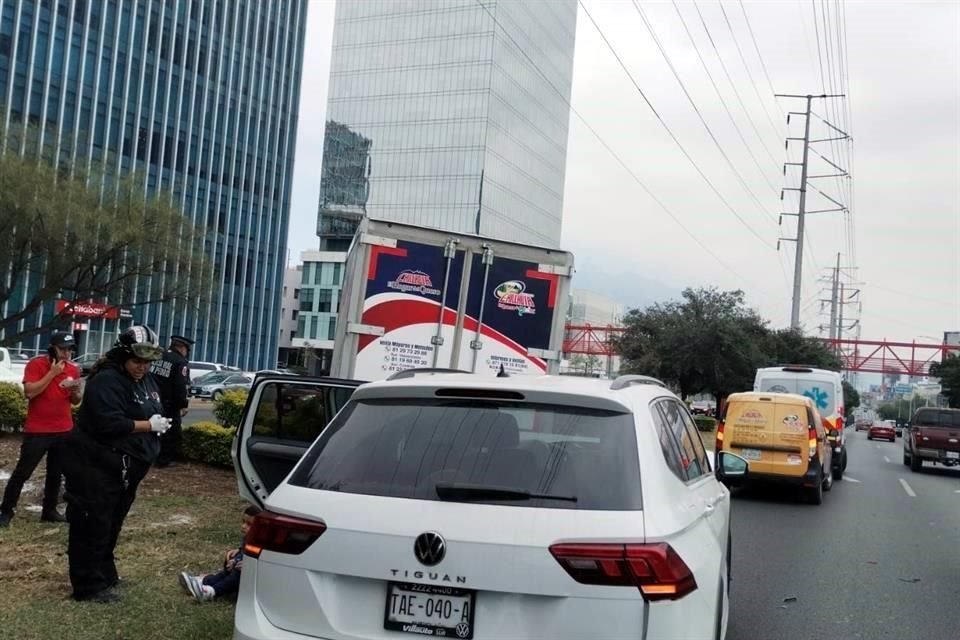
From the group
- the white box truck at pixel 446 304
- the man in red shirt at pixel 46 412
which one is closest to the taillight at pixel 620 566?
the man in red shirt at pixel 46 412

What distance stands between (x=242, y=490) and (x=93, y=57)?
5807cm

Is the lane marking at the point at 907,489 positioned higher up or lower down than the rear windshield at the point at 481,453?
lower down

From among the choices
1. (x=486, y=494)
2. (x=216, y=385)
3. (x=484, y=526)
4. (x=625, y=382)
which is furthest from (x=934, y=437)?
(x=216, y=385)

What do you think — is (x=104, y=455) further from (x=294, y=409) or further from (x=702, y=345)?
(x=702, y=345)

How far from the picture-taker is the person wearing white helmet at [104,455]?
17.9ft

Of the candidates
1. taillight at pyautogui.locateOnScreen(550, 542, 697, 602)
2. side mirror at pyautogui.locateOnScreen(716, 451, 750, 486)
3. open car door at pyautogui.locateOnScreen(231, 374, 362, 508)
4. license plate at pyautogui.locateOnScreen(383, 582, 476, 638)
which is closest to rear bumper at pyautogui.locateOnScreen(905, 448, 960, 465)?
side mirror at pyautogui.locateOnScreen(716, 451, 750, 486)

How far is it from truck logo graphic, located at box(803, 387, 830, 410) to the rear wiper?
18145 millimetres

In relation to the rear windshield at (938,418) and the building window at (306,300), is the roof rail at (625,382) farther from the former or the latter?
the building window at (306,300)

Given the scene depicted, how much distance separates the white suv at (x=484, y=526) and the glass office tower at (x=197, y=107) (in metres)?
46.2

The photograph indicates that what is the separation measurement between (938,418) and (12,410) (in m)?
21.0

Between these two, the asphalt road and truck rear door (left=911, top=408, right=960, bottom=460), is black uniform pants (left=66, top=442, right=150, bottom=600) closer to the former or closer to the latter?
the asphalt road

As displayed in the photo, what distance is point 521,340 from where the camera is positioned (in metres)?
9.84

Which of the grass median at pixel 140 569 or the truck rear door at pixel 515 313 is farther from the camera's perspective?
the truck rear door at pixel 515 313

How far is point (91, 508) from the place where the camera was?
5453 millimetres
